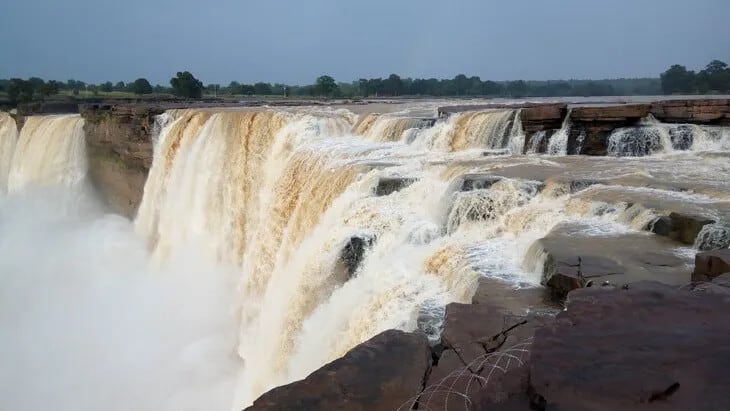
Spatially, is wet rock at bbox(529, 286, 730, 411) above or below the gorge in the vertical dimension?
above

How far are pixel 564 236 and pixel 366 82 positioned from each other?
61.7 m

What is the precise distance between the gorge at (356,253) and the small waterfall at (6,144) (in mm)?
5198

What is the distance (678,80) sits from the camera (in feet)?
138

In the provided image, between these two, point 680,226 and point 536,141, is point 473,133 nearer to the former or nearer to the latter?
point 536,141

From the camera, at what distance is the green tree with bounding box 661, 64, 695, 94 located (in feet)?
134

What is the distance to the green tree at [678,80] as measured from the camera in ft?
134

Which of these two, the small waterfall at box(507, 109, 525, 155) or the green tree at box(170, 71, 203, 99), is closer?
the small waterfall at box(507, 109, 525, 155)

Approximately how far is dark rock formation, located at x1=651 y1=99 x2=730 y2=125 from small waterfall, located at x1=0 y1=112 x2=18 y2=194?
87.2 feet

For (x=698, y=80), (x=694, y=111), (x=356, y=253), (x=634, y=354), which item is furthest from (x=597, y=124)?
(x=698, y=80)

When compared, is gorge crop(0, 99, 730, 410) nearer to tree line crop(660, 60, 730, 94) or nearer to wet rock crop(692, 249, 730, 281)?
wet rock crop(692, 249, 730, 281)

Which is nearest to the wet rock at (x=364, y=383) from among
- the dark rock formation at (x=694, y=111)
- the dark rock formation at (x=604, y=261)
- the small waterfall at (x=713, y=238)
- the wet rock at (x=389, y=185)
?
the dark rock formation at (x=604, y=261)

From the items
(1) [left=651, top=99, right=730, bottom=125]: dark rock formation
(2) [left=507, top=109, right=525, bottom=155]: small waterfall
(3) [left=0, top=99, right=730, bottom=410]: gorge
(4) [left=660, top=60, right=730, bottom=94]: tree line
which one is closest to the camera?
(3) [left=0, top=99, right=730, bottom=410]: gorge

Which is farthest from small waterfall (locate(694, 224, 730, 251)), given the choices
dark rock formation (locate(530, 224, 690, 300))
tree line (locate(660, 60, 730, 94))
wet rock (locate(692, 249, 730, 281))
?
tree line (locate(660, 60, 730, 94))

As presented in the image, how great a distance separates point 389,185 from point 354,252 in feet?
5.45
